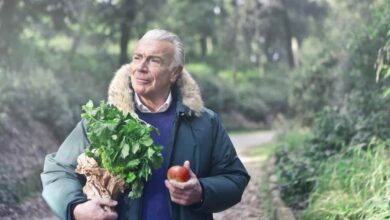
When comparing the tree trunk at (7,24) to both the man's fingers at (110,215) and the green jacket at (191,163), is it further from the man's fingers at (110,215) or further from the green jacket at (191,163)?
the man's fingers at (110,215)

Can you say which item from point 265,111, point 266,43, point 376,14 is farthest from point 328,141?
point 266,43

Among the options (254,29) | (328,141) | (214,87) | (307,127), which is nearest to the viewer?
(328,141)

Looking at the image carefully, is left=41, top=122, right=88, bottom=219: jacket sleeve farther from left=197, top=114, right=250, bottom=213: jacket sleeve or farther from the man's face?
left=197, top=114, right=250, bottom=213: jacket sleeve

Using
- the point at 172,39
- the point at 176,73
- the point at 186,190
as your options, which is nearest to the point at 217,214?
the point at 176,73

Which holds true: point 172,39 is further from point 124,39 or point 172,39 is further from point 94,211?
point 124,39

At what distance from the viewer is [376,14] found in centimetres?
948

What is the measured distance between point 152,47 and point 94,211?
0.92m

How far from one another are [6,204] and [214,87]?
2579 cm

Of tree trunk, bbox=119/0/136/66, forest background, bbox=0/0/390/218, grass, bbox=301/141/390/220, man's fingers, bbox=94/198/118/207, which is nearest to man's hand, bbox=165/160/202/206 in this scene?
man's fingers, bbox=94/198/118/207

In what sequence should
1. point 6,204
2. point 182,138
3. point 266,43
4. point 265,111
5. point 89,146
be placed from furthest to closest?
point 266,43, point 265,111, point 6,204, point 182,138, point 89,146

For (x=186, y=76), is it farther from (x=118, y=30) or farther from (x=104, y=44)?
(x=104, y=44)

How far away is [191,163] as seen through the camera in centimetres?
305

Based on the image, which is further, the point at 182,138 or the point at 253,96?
the point at 253,96

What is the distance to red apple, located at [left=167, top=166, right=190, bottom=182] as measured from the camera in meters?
2.73
